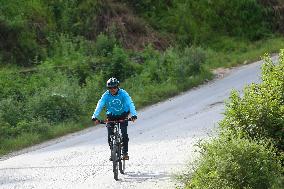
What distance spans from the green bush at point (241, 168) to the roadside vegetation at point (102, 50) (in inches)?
447

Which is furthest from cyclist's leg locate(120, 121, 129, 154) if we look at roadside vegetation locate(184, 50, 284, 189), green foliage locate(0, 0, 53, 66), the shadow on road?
green foliage locate(0, 0, 53, 66)

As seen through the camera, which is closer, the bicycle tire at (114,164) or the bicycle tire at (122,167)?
the bicycle tire at (114,164)

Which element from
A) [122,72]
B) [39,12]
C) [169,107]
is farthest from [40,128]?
[39,12]

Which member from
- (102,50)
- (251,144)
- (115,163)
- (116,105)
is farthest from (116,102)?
(102,50)

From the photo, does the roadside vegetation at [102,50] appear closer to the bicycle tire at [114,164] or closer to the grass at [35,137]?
the grass at [35,137]

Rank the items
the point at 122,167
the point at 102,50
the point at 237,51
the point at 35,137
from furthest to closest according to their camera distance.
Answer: the point at 237,51 → the point at 102,50 → the point at 35,137 → the point at 122,167

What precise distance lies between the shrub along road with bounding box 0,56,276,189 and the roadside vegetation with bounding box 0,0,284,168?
186 cm

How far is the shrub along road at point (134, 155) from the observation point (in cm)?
1270

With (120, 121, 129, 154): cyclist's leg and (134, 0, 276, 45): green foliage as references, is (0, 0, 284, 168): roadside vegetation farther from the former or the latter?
(120, 121, 129, 154): cyclist's leg

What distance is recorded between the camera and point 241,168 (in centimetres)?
829

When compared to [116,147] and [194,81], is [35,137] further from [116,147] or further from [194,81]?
[194,81]

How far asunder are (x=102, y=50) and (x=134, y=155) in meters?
16.3

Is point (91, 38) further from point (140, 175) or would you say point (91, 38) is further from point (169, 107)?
point (140, 175)

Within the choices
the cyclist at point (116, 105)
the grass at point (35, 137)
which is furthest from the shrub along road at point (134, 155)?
the cyclist at point (116, 105)
